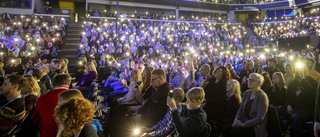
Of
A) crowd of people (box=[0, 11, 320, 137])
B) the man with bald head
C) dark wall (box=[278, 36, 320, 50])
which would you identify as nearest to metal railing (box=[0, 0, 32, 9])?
crowd of people (box=[0, 11, 320, 137])

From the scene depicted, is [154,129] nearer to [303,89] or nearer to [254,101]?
[254,101]

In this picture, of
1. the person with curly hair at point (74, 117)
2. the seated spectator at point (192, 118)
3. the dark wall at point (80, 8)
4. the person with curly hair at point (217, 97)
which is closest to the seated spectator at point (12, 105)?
the person with curly hair at point (74, 117)

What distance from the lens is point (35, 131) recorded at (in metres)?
2.58

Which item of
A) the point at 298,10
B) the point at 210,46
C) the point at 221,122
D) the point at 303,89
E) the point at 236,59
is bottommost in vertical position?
the point at 221,122

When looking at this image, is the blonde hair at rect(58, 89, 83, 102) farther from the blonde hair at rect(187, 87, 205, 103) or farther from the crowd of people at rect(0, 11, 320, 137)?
the blonde hair at rect(187, 87, 205, 103)

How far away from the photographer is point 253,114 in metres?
2.86

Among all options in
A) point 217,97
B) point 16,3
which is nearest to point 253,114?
point 217,97

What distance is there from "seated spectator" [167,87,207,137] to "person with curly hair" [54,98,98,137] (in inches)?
36.7

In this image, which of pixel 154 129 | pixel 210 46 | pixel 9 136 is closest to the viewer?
pixel 9 136

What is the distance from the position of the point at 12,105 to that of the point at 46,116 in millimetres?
674

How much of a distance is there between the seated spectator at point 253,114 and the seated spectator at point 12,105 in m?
3.10

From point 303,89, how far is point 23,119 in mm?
4436

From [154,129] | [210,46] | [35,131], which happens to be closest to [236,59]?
[210,46]

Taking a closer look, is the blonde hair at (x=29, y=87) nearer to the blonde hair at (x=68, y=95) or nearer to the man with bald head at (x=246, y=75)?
the blonde hair at (x=68, y=95)
